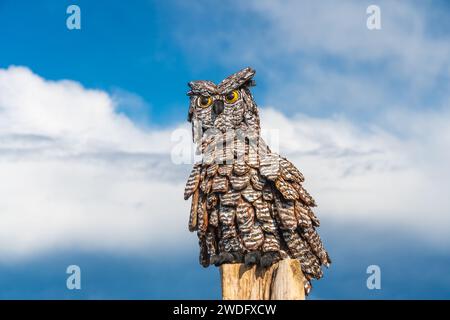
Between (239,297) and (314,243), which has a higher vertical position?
(314,243)

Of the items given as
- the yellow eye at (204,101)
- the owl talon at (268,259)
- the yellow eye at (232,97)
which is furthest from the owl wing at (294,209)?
the yellow eye at (204,101)

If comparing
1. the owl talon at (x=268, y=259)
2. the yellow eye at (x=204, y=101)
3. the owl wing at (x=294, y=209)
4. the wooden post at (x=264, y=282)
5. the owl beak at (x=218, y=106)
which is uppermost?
the yellow eye at (x=204, y=101)

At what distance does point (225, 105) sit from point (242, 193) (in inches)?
53.7

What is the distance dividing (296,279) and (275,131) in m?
2.28

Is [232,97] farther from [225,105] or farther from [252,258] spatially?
[252,258]

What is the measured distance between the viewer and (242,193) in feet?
28.0

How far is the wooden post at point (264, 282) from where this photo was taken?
291 inches

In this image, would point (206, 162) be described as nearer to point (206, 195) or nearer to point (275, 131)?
point (206, 195)

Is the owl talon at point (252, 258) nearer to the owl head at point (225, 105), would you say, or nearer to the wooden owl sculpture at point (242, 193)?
the wooden owl sculpture at point (242, 193)

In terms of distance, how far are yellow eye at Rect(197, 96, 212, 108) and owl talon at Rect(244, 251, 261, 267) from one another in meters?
2.23

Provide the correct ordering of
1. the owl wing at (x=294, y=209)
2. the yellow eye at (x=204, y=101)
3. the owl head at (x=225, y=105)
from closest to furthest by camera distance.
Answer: the owl wing at (x=294, y=209) < the owl head at (x=225, y=105) < the yellow eye at (x=204, y=101)

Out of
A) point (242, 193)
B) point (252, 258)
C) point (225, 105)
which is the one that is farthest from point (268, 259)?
point (225, 105)
